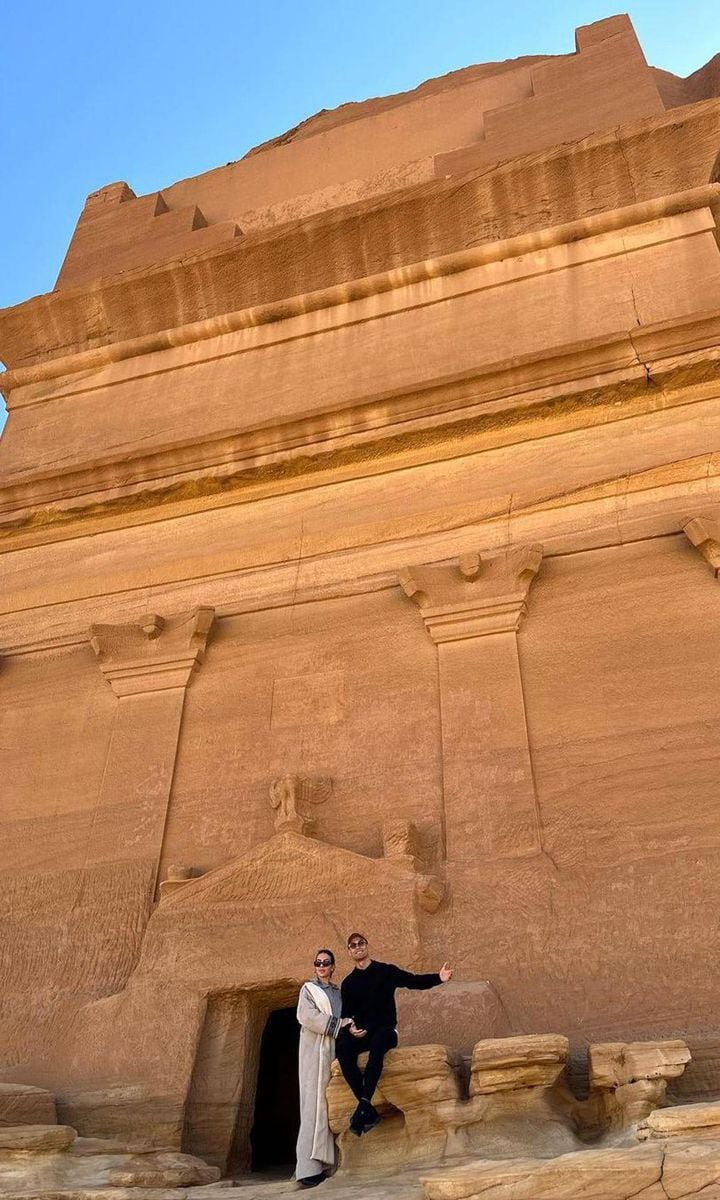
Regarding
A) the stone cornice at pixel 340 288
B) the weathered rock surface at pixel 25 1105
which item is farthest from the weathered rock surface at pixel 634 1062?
the stone cornice at pixel 340 288

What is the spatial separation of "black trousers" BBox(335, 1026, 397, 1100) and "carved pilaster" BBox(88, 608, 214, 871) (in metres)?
3.18

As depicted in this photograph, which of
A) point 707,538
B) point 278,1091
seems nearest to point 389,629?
point 707,538

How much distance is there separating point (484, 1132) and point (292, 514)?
6165 millimetres

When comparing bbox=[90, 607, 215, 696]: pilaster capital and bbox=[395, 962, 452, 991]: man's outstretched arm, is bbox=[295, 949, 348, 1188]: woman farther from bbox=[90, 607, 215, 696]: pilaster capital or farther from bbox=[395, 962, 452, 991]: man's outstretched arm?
bbox=[90, 607, 215, 696]: pilaster capital

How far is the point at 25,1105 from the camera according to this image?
6.23 metres

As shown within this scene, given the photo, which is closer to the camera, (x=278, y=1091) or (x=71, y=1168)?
(x=71, y=1168)

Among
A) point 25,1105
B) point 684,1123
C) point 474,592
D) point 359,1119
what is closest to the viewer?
point 684,1123

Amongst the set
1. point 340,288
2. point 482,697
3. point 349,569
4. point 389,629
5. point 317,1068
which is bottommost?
point 317,1068

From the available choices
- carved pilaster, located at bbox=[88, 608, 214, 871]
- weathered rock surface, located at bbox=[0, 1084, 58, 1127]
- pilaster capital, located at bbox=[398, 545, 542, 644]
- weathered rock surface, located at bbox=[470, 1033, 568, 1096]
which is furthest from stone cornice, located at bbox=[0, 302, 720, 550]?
weathered rock surface, located at bbox=[470, 1033, 568, 1096]

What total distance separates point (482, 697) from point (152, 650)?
329 centimetres

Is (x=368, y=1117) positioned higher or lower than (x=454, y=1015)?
lower

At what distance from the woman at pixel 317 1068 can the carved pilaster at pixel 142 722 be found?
2.76 metres

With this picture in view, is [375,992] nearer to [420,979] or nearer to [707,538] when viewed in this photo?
[420,979]

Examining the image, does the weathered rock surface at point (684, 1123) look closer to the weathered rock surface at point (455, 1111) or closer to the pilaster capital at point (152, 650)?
the weathered rock surface at point (455, 1111)
